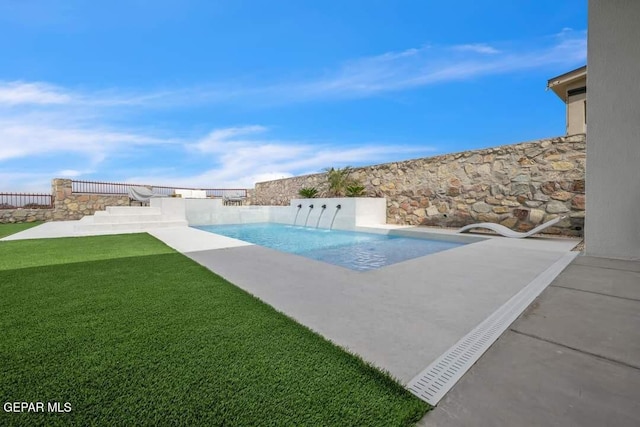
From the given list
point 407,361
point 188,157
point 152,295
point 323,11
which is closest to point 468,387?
point 407,361

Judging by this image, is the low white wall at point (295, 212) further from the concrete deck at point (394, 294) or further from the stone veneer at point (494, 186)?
the concrete deck at point (394, 294)

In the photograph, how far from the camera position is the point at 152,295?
259cm

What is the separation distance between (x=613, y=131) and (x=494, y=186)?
138 inches

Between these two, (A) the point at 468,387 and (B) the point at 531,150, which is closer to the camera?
(A) the point at 468,387

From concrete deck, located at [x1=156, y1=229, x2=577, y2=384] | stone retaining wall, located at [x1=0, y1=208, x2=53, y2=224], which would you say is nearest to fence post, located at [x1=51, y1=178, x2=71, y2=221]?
stone retaining wall, located at [x1=0, y1=208, x2=53, y2=224]

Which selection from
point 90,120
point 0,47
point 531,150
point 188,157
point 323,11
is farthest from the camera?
point 188,157

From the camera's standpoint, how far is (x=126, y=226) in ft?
30.5

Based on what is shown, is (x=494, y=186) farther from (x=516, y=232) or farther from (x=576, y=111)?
(x=576, y=111)

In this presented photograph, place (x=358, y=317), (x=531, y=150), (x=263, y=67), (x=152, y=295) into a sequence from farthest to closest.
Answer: (x=263, y=67) < (x=531, y=150) < (x=152, y=295) < (x=358, y=317)

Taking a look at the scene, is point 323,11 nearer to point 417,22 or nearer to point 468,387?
point 417,22

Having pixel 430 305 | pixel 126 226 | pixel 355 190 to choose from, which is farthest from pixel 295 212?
pixel 430 305

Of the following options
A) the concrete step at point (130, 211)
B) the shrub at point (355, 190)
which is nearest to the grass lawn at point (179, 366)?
the shrub at point (355, 190)

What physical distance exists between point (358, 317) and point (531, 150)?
7411 millimetres

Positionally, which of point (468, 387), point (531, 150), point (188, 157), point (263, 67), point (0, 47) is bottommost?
point (468, 387)
